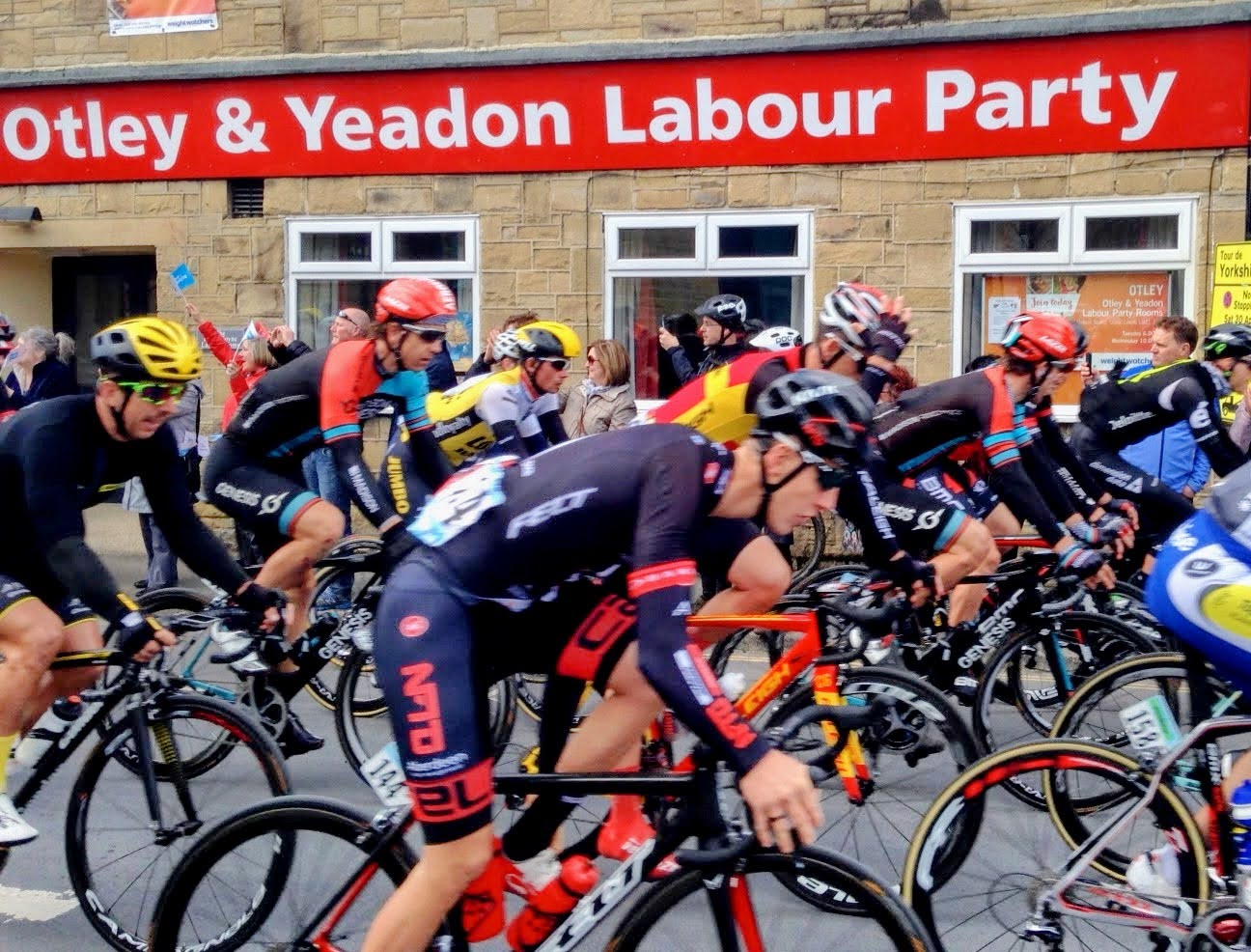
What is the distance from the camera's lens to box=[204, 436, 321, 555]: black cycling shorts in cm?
706

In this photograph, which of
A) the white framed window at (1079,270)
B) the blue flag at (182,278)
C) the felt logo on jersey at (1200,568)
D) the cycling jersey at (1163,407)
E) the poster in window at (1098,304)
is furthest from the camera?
the blue flag at (182,278)

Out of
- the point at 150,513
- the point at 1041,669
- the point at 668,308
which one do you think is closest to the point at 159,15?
the point at 668,308

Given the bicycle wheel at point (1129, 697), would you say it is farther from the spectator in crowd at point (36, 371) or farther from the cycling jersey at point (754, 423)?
the spectator in crowd at point (36, 371)

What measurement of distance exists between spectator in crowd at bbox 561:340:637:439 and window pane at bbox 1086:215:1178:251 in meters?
3.95

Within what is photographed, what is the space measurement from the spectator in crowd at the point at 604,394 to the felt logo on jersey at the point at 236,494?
15.4ft

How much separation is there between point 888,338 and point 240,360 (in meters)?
6.92

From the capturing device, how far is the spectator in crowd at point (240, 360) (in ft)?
38.2

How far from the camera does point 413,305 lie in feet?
23.0

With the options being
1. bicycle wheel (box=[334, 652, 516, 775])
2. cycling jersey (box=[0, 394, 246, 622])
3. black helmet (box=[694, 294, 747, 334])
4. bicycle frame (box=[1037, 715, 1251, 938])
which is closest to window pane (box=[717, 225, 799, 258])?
black helmet (box=[694, 294, 747, 334])

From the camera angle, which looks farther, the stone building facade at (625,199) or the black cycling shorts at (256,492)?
the stone building facade at (625,199)

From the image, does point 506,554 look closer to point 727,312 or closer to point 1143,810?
point 1143,810

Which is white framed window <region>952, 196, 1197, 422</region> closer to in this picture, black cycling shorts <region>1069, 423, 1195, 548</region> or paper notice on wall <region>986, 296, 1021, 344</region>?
paper notice on wall <region>986, 296, 1021, 344</region>

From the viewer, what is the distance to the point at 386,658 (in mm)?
3564

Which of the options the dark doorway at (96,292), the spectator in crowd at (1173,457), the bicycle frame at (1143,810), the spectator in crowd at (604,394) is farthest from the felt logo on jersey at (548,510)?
the dark doorway at (96,292)
